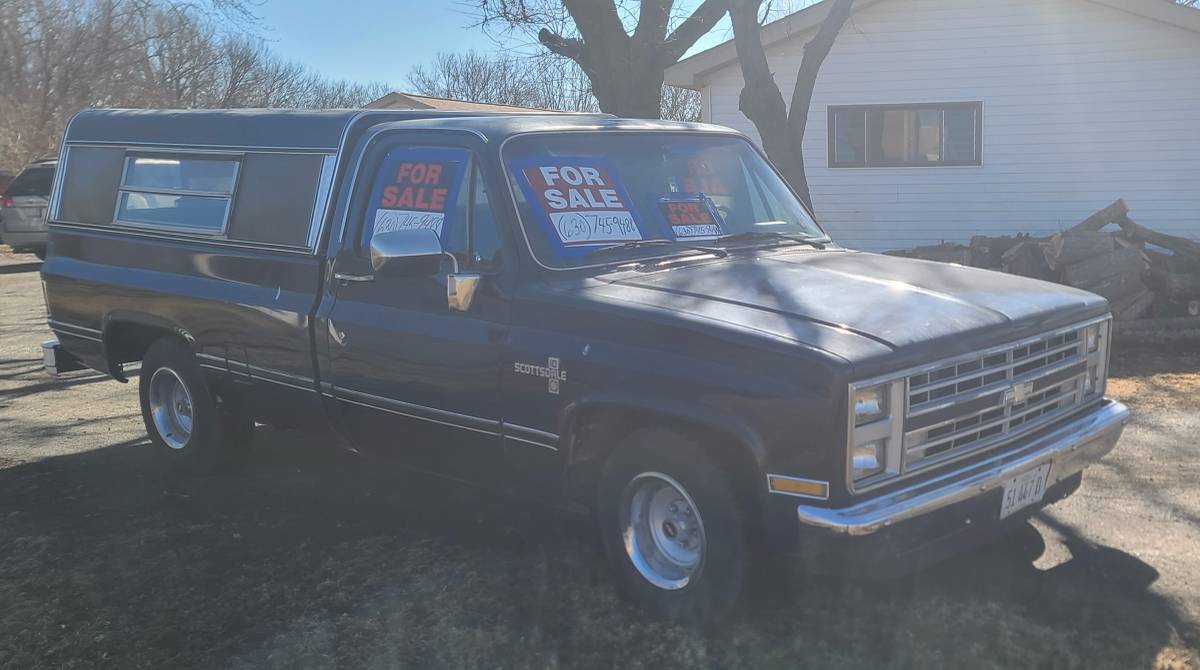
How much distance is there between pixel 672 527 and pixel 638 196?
61.8 inches

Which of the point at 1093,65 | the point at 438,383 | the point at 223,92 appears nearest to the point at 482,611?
the point at 438,383

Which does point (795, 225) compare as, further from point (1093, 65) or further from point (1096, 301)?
point (1093, 65)

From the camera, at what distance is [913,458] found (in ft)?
12.2

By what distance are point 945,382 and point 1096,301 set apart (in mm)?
1283

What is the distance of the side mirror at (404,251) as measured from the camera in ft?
14.3

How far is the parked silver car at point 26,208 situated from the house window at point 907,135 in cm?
1356

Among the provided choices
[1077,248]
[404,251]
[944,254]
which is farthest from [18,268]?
[404,251]

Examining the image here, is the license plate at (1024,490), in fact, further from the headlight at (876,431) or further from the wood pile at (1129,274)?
the wood pile at (1129,274)

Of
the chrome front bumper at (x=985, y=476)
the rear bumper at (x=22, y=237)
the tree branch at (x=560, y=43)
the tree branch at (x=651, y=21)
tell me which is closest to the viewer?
the chrome front bumper at (x=985, y=476)

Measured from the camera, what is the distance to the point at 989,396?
12.9ft

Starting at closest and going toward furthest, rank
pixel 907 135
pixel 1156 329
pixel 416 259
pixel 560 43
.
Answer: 1. pixel 416 259
2. pixel 1156 329
3. pixel 560 43
4. pixel 907 135

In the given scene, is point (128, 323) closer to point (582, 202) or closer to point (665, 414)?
point (582, 202)

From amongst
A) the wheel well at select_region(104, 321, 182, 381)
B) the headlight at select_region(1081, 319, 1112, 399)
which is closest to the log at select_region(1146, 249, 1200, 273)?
the headlight at select_region(1081, 319, 1112, 399)

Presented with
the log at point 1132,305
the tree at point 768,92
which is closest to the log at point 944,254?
the tree at point 768,92
